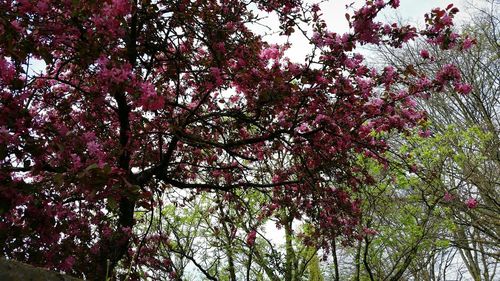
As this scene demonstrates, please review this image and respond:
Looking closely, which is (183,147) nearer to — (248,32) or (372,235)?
(248,32)

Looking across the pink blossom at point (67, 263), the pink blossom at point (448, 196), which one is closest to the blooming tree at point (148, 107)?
the pink blossom at point (67, 263)

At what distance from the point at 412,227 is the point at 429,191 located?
1070 mm

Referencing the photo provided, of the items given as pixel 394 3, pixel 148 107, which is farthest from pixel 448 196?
pixel 148 107

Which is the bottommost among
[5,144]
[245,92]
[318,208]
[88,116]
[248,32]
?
[5,144]

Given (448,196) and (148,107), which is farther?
(448,196)

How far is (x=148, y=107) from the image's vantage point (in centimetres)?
333

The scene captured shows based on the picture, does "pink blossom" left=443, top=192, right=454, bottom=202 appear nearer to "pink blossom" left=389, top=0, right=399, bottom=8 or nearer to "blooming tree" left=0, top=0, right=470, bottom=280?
"blooming tree" left=0, top=0, right=470, bottom=280

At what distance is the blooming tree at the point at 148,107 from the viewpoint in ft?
10.8

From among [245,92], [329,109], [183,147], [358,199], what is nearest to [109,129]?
[183,147]

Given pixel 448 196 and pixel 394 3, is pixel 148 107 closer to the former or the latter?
pixel 394 3

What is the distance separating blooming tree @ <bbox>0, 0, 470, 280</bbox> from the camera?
3.29 metres

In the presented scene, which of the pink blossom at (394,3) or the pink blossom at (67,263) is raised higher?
the pink blossom at (394,3)

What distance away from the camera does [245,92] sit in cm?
605

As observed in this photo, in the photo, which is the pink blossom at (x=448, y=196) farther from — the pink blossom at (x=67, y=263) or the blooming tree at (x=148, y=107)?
the pink blossom at (x=67, y=263)
